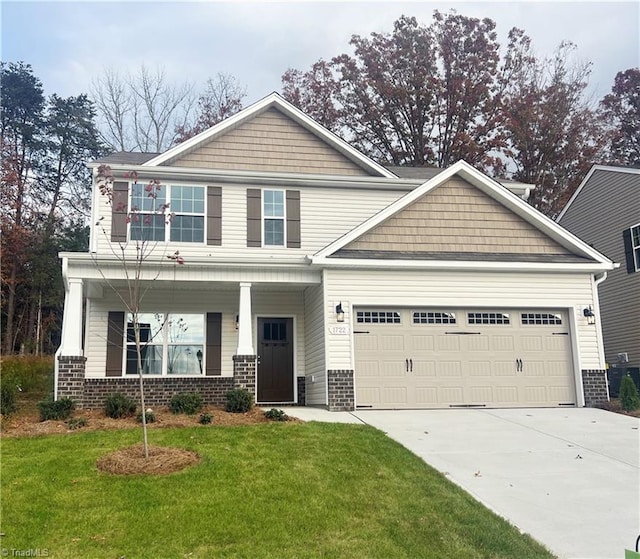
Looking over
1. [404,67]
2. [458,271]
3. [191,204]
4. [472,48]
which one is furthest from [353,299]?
[472,48]

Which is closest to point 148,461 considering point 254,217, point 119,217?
point 119,217

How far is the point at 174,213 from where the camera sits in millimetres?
13594

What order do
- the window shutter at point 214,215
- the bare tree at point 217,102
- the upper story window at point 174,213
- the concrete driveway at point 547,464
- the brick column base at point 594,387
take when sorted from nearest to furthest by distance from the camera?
the concrete driveway at point 547,464
the brick column base at point 594,387
the upper story window at point 174,213
the window shutter at point 214,215
the bare tree at point 217,102

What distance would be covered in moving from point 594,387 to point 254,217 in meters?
8.57

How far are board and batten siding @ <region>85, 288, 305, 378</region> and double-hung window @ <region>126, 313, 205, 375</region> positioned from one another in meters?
0.23

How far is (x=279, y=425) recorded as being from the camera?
9266mm

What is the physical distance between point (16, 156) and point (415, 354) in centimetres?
2120

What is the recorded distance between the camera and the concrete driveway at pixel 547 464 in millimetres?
5547

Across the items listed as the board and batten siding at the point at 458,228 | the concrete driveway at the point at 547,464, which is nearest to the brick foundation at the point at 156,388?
the concrete driveway at the point at 547,464

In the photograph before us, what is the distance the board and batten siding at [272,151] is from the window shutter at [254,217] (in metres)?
0.80

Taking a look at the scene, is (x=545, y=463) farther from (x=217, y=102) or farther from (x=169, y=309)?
(x=217, y=102)

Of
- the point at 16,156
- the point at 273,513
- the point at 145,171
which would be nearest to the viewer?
the point at 273,513

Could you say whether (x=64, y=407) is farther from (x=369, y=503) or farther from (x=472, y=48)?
Answer: (x=472, y=48)

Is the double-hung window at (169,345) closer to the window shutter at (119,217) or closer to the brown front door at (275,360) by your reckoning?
the brown front door at (275,360)
